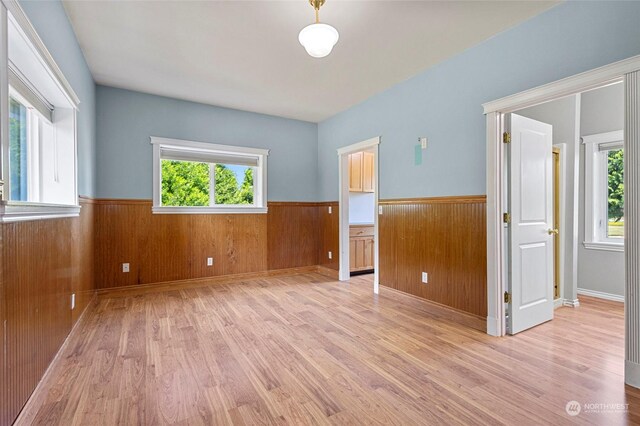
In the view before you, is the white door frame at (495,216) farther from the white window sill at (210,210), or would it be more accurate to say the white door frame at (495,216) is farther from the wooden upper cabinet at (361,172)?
the white window sill at (210,210)

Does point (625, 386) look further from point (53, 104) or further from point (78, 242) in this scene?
point (53, 104)

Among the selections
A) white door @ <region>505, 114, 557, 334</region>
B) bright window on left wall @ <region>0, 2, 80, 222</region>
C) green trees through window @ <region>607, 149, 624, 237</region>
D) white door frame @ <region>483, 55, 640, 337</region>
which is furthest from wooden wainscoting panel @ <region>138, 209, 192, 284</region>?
green trees through window @ <region>607, 149, 624, 237</region>

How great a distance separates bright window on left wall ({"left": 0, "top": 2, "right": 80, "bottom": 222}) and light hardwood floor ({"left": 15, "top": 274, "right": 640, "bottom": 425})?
1107mm

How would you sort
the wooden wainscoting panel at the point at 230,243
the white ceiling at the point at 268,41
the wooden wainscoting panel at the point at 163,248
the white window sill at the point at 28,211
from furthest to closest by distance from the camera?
the wooden wainscoting panel at the point at 230,243, the wooden wainscoting panel at the point at 163,248, the white ceiling at the point at 268,41, the white window sill at the point at 28,211

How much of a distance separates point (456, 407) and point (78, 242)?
3.28 m

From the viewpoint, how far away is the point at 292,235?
17.1 feet

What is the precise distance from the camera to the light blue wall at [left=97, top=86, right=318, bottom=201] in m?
3.87

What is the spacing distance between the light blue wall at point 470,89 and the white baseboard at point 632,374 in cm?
151

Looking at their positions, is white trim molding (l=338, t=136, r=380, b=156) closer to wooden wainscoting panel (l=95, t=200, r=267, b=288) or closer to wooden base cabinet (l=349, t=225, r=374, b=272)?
wooden base cabinet (l=349, t=225, r=374, b=272)

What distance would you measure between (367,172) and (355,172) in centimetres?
32

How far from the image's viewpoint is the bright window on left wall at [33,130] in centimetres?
143

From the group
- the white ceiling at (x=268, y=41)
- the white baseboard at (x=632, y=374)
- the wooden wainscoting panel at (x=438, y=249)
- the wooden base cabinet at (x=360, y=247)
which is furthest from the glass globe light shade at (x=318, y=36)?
the wooden base cabinet at (x=360, y=247)

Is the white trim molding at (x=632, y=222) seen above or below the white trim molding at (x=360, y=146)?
below

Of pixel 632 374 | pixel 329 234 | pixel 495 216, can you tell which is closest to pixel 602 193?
pixel 495 216
